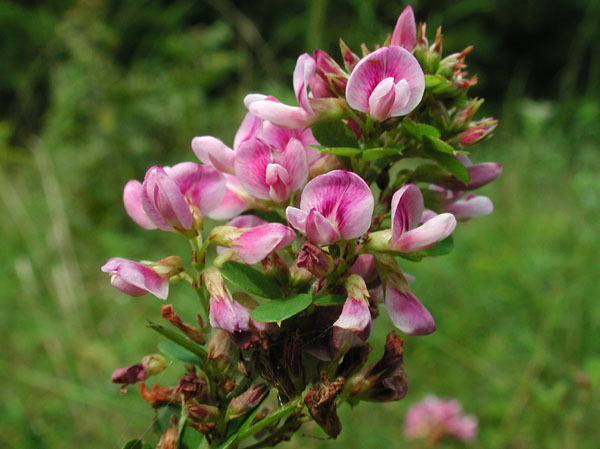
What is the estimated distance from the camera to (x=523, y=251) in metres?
2.63

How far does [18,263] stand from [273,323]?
238 centimetres

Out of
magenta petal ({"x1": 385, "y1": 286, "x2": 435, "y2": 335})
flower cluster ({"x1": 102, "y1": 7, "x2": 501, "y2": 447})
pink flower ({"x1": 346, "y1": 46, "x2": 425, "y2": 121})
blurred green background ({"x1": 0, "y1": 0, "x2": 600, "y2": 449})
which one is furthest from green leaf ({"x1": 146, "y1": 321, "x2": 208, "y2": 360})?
blurred green background ({"x1": 0, "y1": 0, "x2": 600, "y2": 449})

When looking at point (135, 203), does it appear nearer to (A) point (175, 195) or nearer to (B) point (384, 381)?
(A) point (175, 195)

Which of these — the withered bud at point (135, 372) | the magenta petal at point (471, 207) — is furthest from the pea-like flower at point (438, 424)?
the withered bud at point (135, 372)

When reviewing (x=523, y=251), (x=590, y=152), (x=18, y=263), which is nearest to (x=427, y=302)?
(x=523, y=251)

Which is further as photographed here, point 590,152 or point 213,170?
point 590,152

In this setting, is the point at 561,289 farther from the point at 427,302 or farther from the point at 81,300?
the point at 81,300

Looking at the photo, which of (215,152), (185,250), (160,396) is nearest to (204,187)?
(215,152)

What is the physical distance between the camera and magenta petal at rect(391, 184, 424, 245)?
63 centimetres

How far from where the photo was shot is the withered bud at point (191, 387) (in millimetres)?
647

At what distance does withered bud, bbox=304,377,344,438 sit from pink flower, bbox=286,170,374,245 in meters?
0.15

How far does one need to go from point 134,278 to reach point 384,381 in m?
0.30

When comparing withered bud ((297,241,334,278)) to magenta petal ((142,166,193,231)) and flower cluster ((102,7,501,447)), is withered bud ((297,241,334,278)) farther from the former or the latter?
magenta petal ((142,166,193,231))

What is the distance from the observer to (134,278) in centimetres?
63
